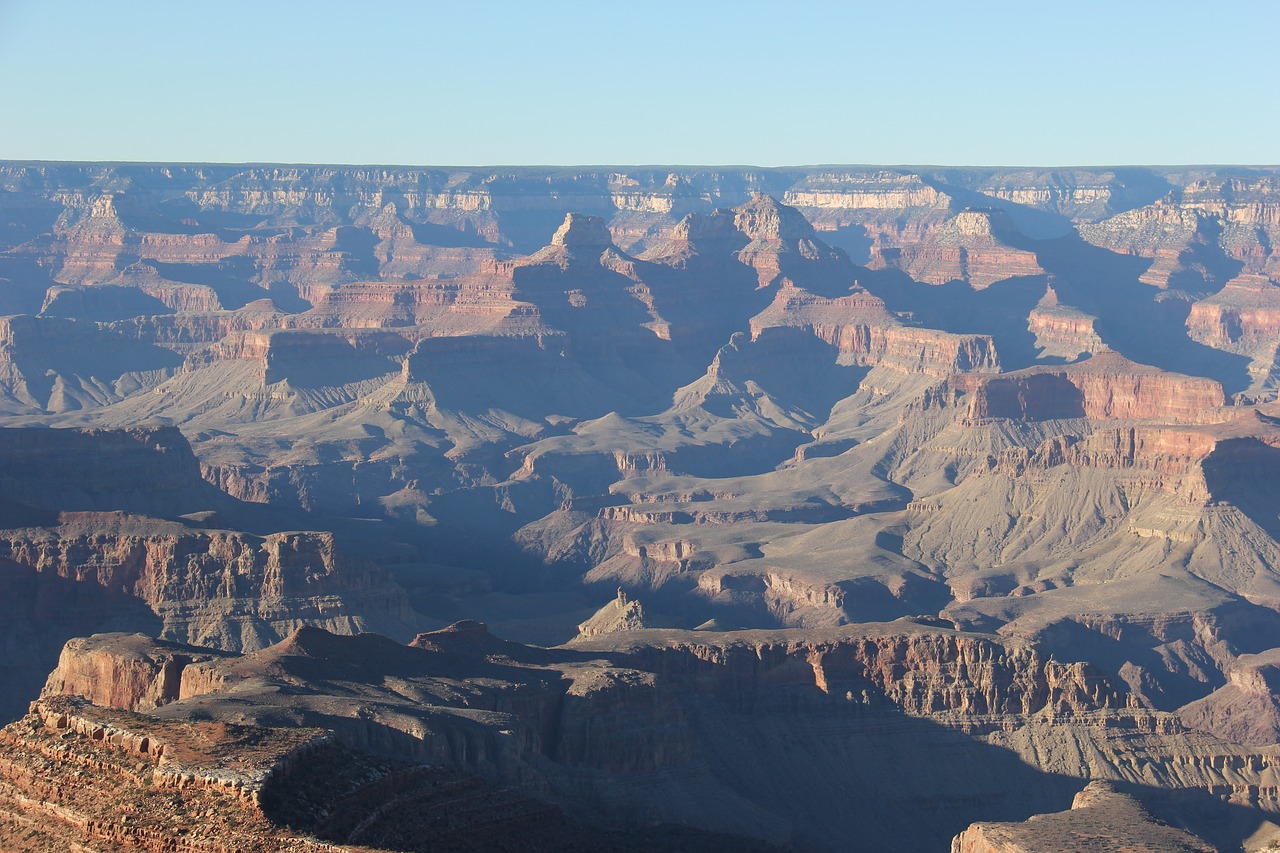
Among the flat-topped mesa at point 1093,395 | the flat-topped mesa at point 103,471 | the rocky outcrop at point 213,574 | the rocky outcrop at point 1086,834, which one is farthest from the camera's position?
the flat-topped mesa at point 1093,395

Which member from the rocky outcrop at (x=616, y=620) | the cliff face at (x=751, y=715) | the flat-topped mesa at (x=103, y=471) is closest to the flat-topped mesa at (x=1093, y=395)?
the flat-topped mesa at (x=103, y=471)

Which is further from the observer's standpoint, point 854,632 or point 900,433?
point 900,433

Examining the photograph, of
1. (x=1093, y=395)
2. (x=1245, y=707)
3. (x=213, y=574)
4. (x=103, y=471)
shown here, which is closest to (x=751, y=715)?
(x=213, y=574)

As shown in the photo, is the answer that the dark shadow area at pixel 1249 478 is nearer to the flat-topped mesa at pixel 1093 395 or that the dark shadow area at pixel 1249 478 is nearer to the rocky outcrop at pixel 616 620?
the flat-topped mesa at pixel 1093 395

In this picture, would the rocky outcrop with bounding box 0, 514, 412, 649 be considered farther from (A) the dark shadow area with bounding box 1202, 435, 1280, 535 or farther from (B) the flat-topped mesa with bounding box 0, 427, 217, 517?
(A) the dark shadow area with bounding box 1202, 435, 1280, 535

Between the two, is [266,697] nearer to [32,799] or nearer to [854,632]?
[32,799]

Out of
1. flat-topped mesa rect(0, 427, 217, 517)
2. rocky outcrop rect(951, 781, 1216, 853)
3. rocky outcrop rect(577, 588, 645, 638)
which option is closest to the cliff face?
rocky outcrop rect(577, 588, 645, 638)

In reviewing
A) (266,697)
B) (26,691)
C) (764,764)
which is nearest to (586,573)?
(26,691)

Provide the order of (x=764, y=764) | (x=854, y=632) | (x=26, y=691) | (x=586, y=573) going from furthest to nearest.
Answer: (x=586, y=573) → (x=26, y=691) → (x=854, y=632) → (x=764, y=764)

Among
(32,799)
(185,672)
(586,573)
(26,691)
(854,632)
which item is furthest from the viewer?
(586,573)
